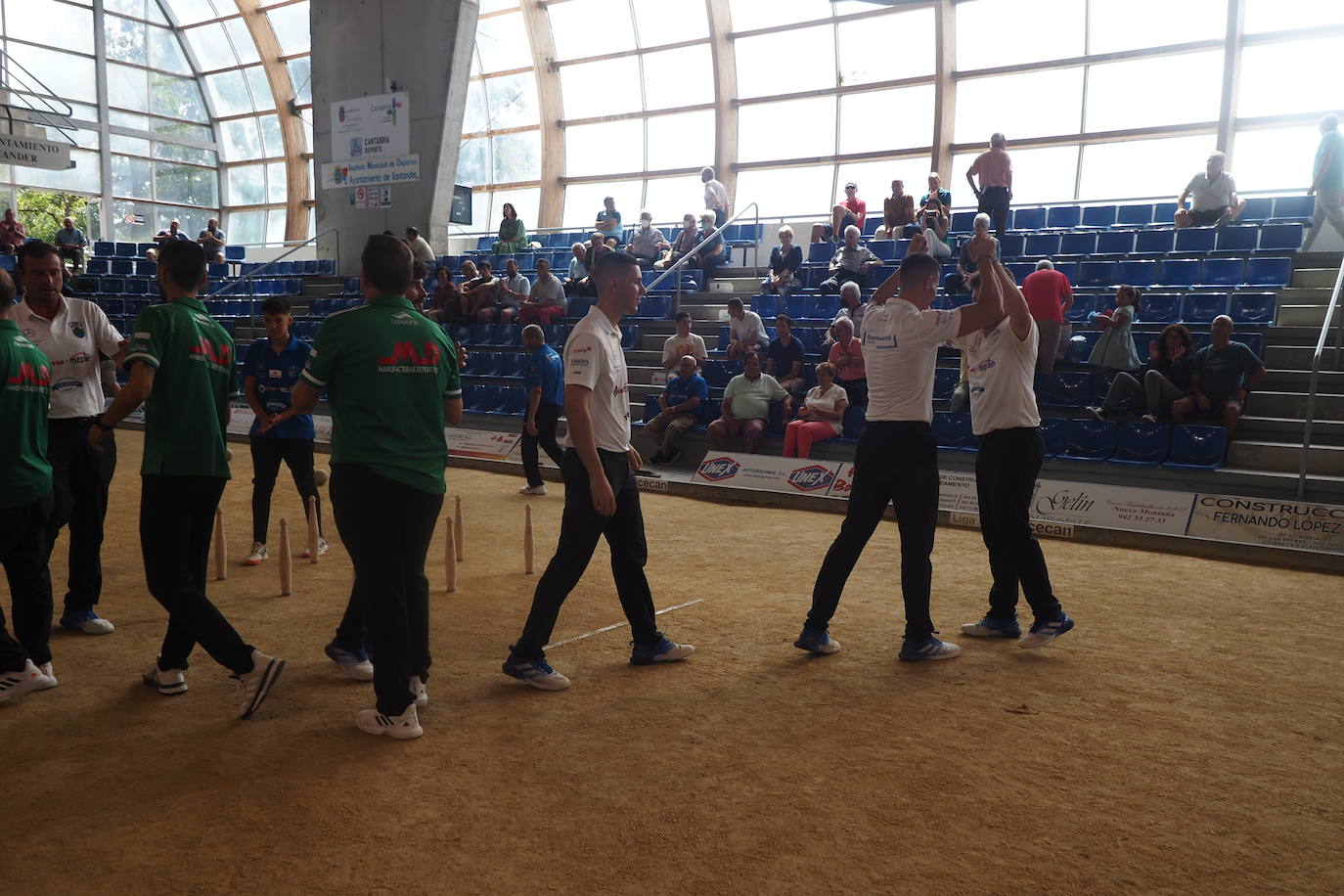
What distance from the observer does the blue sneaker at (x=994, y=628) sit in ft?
17.5

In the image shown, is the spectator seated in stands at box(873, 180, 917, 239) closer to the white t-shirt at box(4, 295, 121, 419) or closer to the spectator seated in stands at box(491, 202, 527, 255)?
the spectator seated in stands at box(491, 202, 527, 255)

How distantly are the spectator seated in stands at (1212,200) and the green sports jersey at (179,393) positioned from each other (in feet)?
A: 41.5

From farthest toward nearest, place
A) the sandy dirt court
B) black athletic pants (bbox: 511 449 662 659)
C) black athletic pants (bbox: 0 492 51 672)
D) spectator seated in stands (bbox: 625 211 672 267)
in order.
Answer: spectator seated in stands (bbox: 625 211 672 267), black athletic pants (bbox: 511 449 662 659), black athletic pants (bbox: 0 492 51 672), the sandy dirt court

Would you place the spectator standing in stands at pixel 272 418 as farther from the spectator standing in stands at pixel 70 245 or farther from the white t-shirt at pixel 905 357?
the spectator standing in stands at pixel 70 245

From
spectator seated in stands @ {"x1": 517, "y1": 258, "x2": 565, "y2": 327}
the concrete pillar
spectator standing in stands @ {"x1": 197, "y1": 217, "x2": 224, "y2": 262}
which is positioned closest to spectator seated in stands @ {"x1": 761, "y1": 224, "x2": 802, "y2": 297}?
spectator seated in stands @ {"x1": 517, "y1": 258, "x2": 565, "y2": 327}

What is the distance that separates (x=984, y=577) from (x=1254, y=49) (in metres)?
12.8

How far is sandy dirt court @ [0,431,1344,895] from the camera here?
287cm

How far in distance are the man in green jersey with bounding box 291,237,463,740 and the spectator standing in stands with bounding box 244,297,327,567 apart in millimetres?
3062

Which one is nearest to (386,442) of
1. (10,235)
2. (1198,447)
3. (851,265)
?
(1198,447)

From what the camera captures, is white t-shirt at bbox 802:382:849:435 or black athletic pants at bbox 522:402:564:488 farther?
white t-shirt at bbox 802:382:849:435

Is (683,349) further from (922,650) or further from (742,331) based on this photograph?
(922,650)

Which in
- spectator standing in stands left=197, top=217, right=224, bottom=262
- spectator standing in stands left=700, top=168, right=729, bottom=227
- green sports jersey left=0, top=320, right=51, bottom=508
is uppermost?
spectator standing in stands left=700, top=168, right=729, bottom=227

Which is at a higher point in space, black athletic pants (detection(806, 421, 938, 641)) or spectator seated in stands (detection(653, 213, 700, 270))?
spectator seated in stands (detection(653, 213, 700, 270))

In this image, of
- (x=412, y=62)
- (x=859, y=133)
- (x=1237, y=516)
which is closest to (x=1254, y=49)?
(x=859, y=133)
